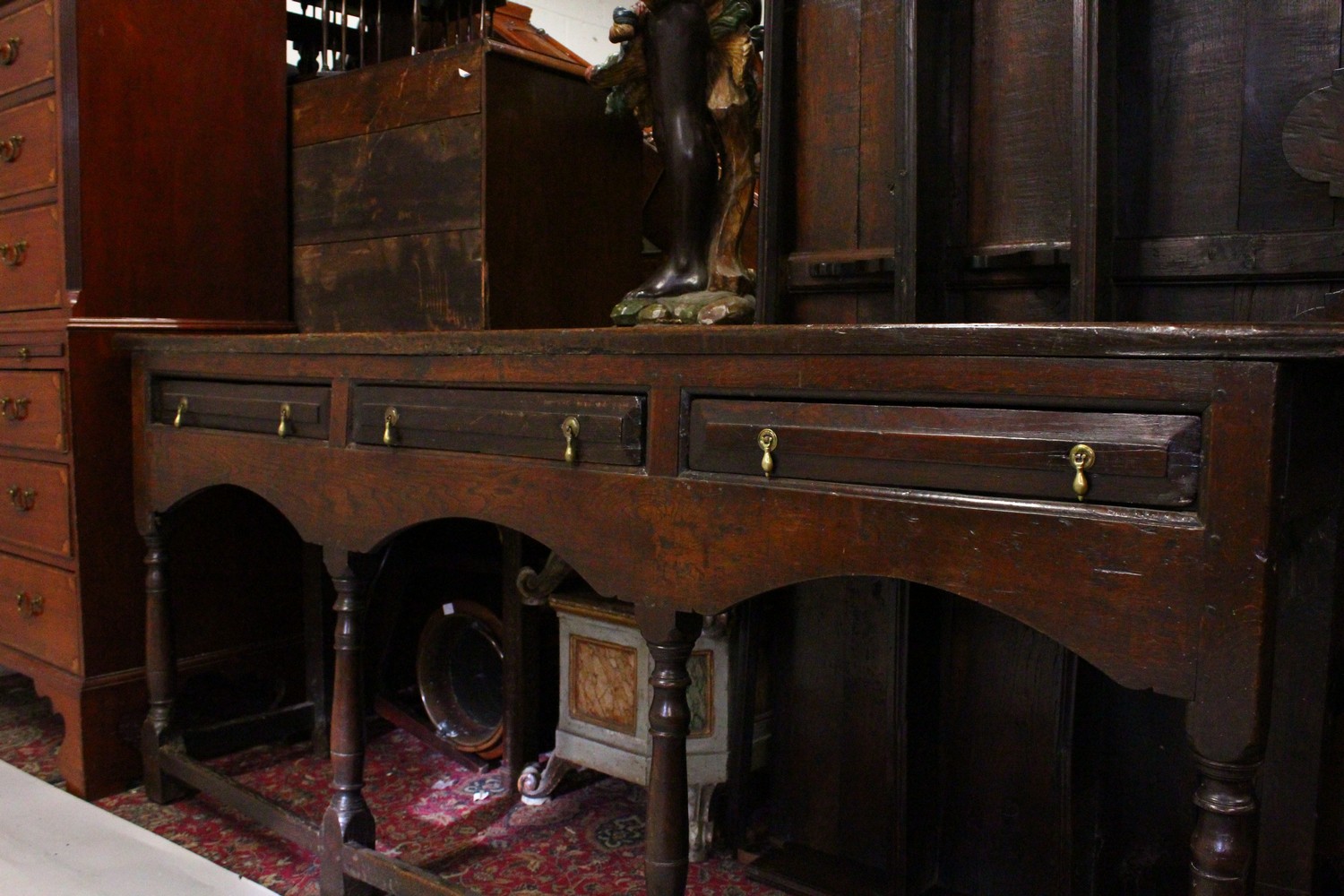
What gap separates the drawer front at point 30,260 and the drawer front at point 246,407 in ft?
1.37

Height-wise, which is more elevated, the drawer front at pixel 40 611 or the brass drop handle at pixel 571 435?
the brass drop handle at pixel 571 435

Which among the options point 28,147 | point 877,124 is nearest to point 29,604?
point 28,147

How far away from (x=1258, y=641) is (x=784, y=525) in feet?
1.69

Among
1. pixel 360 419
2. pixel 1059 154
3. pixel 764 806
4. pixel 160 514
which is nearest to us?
pixel 1059 154

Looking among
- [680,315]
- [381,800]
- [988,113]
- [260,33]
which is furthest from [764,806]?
[260,33]

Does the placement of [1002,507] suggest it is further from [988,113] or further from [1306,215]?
[988,113]

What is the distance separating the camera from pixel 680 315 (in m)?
1.91

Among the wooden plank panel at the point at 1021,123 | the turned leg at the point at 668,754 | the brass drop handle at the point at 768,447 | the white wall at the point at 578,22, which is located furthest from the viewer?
the white wall at the point at 578,22

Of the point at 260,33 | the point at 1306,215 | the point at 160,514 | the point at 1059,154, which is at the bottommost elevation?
the point at 160,514

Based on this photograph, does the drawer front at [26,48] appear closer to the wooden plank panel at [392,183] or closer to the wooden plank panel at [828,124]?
the wooden plank panel at [392,183]

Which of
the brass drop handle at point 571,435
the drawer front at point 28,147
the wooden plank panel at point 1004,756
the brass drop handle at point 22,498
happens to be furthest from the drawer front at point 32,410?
the wooden plank panel at point 1004,756

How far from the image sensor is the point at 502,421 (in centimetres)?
161

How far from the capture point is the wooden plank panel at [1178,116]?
1.54 metres

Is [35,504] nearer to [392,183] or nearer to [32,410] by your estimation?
[32,410]
